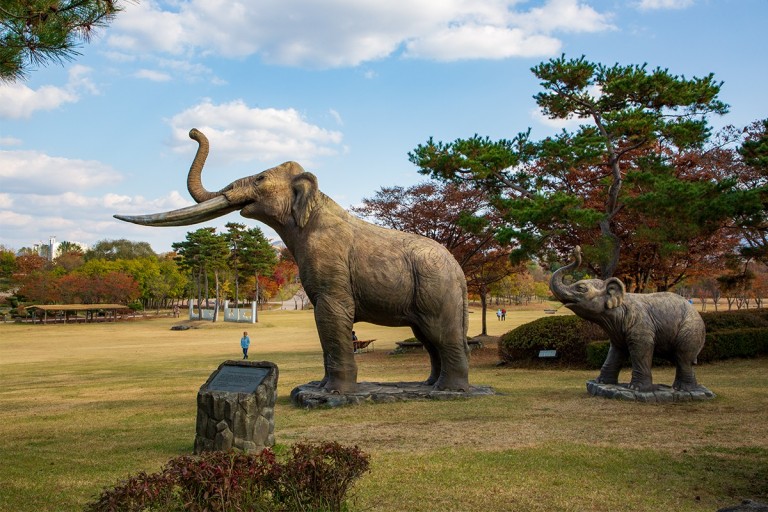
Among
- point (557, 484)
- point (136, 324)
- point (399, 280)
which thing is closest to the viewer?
point (557, 484)

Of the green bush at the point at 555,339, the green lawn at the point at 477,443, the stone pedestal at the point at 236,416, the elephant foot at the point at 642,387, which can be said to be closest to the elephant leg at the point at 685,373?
the elephant foot at the point at 642,387

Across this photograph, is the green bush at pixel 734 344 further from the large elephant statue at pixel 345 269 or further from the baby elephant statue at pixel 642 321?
the large elephant statue at pixel 345 269

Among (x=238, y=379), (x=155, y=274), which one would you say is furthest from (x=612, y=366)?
(x=155, y=274)

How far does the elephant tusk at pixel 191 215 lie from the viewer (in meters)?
8.59

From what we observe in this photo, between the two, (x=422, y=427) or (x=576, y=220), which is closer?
(x=422, y=427)

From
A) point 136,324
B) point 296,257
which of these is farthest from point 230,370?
point 136,324

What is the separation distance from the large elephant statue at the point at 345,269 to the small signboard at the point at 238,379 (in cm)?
263

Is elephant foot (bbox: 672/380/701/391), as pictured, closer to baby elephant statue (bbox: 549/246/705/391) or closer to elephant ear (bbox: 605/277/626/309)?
baby elephant statue (bbox: 549/246/705/391)

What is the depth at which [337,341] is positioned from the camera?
972 centimetres

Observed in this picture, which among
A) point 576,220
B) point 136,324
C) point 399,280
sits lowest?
point 136,324

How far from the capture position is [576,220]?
48.3ft

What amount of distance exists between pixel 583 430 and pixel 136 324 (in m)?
49.1

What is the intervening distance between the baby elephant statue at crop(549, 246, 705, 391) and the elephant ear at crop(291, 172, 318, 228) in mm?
4034

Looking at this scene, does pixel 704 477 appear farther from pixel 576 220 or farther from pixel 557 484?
pixel 576 220
